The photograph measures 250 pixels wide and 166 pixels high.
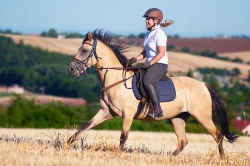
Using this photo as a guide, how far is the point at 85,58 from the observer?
11328 millimetres

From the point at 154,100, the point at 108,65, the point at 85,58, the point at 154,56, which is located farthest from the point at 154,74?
the point at 85,58

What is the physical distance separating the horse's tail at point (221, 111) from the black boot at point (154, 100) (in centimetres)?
155

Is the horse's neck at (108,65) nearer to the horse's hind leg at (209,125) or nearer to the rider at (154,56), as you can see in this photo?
the rider at (154,56)

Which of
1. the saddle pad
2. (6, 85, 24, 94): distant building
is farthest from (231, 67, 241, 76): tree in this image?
the saddle pad

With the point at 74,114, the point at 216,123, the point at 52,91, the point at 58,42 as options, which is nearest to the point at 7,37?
the point at 58,42

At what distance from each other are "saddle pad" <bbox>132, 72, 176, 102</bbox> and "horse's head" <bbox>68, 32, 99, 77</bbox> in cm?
83

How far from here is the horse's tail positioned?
12.4 metres

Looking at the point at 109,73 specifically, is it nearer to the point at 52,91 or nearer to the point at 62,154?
the point at 62,154

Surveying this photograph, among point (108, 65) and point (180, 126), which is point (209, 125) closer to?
point (180, 126)

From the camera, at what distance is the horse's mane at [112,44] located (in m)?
11.6

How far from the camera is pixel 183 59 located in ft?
284

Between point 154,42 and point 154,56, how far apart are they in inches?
10.3

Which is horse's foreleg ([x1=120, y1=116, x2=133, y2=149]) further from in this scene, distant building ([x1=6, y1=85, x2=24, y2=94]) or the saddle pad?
distant building ([x1=6, y1=85, x2=24, y2=94])

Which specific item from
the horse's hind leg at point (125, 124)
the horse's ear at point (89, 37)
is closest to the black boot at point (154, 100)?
the horse's hind leg at point (125, 124)
